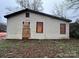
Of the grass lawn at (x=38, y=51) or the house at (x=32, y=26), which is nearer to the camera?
the grass lawn at (x=38, y=51)

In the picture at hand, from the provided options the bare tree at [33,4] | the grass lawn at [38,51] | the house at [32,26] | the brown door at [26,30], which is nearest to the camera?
the grass lawn at [38,51]

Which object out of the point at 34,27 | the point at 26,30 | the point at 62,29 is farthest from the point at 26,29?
the point at 62,29

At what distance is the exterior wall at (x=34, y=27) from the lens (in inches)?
901

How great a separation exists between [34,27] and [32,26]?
266 millimetres

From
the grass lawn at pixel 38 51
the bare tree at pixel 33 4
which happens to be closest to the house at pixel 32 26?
the grass lawn at pixel 38 51

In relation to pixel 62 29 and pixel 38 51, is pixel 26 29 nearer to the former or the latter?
pixel 62 29

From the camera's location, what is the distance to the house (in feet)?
75.0

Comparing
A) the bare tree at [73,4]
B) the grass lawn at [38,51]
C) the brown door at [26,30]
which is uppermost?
the bare tree at [73,4]

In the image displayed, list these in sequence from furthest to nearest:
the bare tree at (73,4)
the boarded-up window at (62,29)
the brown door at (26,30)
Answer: the bare tree at (73,4) < the boarded-up window at (62,29) < the brown door at (26,30)

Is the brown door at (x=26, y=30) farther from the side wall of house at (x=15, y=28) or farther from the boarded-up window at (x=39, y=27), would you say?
the boarded-up window at (x=39, y=27)

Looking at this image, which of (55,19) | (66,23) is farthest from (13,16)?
(66,23)

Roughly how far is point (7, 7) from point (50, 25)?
62.7 ft

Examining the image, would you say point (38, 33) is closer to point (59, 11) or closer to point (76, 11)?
point (76, 11)

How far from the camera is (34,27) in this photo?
902 inches
